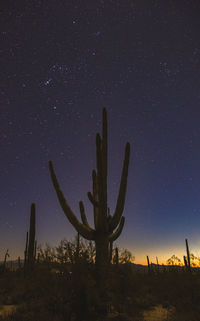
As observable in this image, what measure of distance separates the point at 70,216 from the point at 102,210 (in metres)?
1.28

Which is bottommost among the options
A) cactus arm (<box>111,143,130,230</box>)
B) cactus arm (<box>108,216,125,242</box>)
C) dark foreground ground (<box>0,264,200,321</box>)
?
dark foreground ground (<box>0,264,200,321</box>)

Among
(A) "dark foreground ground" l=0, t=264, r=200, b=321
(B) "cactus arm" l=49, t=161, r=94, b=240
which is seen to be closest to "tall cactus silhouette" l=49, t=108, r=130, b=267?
(B) "cactus arm" l=49, t=161, r=94, b=240

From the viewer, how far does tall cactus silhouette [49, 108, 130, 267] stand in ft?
23.4

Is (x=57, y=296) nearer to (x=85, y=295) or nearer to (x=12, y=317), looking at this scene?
(x=85, y=295)

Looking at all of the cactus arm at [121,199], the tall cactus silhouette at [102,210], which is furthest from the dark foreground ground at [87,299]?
the cactus arm at [121,199]

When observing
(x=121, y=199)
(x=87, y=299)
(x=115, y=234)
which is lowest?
(x=87, y=299)

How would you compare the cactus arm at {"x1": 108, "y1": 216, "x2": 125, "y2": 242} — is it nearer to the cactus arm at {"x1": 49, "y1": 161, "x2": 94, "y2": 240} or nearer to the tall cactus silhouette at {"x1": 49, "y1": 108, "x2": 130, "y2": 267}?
the tall cactus silhouette at {"x1": 49, "y1": 108, "x2": 130, "y2": 267}

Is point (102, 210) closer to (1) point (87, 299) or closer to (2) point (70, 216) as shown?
(2) point (70, 216)

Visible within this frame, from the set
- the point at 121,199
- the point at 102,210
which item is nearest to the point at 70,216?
the point at 102,210

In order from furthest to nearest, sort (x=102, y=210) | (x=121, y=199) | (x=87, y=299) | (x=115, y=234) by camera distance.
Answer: (x=115, y=234) < (x=121, y=199) < (x=102, y=210) < (x=87, y=299)

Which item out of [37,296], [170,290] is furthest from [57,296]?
[170,290]

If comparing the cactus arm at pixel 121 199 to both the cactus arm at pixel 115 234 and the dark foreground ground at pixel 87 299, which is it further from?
the dark foreground ground at pixel 87 299

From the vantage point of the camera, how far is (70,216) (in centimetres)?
779

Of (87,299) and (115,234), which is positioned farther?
(115,234)
